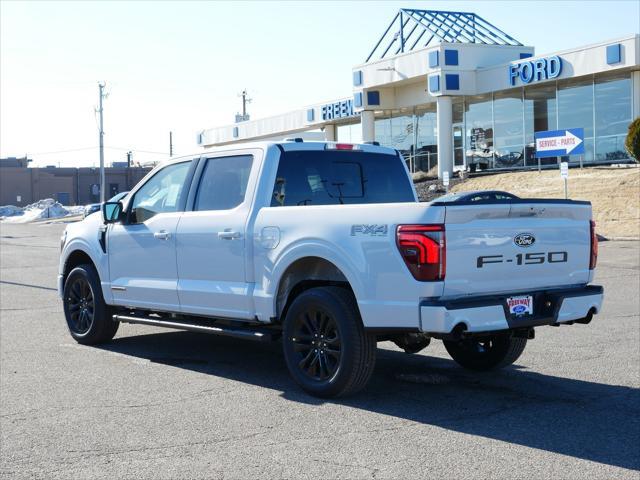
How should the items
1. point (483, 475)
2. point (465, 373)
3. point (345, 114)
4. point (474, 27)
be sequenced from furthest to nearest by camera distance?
1. point (345, 114)
2. point (474, 27)
3. point (465, 373)
4. point (483, 475)

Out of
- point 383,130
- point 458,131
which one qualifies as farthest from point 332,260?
point 383,130

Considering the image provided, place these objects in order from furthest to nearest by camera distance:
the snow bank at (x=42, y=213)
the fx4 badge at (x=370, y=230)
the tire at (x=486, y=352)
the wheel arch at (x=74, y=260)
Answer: the snow bank at (x=42, y=213)
the wheel arch at (x=74, y=260)
the tire at (x=486, y=352)
the fx4 badge at (x=370, y=230)

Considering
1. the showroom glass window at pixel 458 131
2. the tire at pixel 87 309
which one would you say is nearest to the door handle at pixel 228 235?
the tire at pixel 87 309

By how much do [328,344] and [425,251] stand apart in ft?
4.23

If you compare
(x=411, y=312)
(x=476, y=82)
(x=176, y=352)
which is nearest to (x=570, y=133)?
(x=476, y=82)

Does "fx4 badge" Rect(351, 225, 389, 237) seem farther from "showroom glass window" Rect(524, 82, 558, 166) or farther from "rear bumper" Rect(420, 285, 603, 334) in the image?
"showroom glass window" Rect(524, 82, 558, 166)

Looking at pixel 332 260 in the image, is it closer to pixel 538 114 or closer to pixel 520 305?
pixel 520 305

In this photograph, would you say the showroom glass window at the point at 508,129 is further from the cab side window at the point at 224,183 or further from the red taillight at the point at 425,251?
the red taillight at the point at 425,251

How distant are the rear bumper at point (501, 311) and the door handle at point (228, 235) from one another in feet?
6.98

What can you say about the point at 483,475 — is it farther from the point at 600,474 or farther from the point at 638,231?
the point at 638,231

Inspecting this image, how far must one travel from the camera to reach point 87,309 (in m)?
9.98

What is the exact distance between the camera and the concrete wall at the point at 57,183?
4102 inches

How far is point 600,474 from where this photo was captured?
523 cm

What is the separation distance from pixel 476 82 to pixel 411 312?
36512 millimetres
